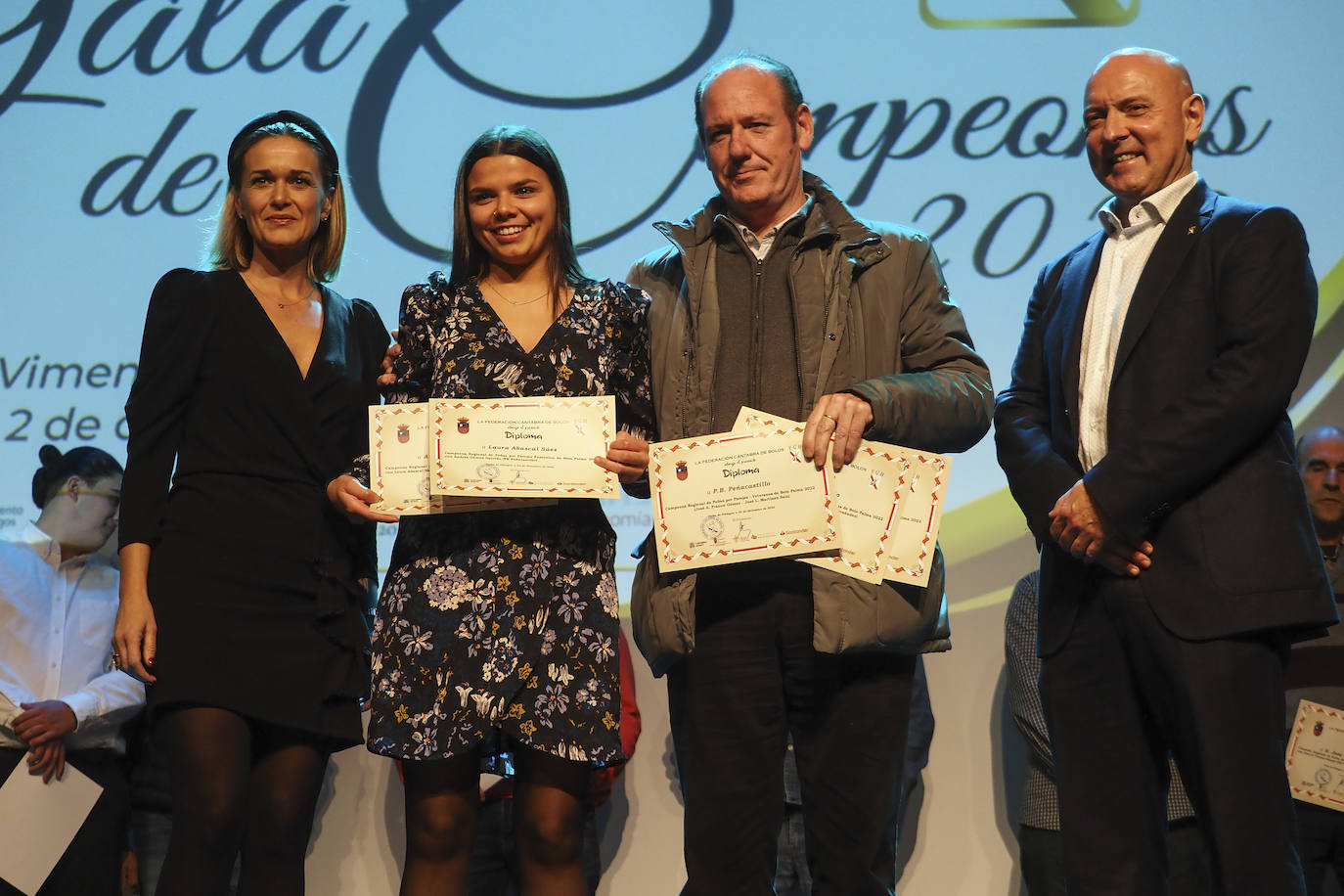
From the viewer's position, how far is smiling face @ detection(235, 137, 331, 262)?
2500 mm

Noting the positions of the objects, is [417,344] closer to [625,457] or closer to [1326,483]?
[625,457]

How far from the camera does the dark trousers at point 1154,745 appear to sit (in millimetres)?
1931

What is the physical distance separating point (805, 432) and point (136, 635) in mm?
1229

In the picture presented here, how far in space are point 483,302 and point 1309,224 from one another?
2.65 m

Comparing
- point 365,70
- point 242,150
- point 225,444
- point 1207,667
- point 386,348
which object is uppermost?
point 365,70

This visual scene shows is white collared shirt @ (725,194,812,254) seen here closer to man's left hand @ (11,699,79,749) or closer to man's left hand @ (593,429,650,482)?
man's left hand @ (593,429,650,482)

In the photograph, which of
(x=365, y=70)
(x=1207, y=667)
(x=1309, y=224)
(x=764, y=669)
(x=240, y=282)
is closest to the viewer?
(x=1207, y=667)

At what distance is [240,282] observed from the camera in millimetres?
2498

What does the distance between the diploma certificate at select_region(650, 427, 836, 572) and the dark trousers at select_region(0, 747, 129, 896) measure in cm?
193

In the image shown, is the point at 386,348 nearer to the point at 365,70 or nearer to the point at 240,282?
the point at 240,282

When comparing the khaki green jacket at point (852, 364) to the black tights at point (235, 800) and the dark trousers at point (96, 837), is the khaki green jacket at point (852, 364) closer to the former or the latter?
the black tights at point (235, 800)

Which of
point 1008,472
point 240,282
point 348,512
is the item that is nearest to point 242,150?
point 240,282

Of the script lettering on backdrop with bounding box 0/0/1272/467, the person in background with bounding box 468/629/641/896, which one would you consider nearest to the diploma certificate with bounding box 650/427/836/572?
the person in background with bounding box 468/629/641/896

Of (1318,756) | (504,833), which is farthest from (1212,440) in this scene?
(504,833)
